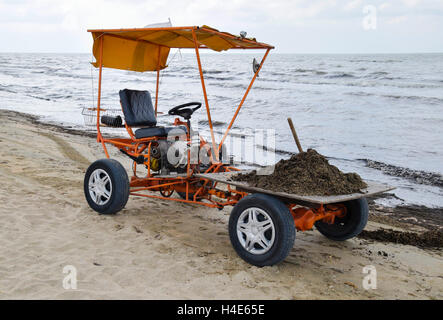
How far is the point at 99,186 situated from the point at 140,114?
1281 millimetres

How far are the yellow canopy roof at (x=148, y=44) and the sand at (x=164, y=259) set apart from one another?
89.1 inches

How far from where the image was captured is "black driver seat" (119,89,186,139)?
6.04m

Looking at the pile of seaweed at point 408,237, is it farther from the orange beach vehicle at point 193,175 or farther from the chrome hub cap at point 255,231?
the chrome hub cap at point 255,231

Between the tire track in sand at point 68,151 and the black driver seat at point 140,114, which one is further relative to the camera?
the tire track in sand at point 68,151

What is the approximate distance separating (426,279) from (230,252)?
2.10 metres

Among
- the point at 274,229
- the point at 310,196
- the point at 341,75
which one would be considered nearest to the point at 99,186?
the point at 274,229

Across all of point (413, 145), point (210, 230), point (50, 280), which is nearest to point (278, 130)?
point (413, 145)

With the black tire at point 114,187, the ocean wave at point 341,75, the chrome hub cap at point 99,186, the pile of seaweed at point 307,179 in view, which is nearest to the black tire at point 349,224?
the pile of seaweed at point 307,179

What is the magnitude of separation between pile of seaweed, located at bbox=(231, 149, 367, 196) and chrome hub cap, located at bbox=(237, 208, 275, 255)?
0.31 m

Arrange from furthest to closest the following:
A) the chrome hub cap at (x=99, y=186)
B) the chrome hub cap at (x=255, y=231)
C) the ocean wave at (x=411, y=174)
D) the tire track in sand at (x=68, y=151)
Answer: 1. the tire track in sand at (x=68, y=151)
2. the ocean wave at (x=411, y=174)
3. the chrome hub cap at (x=99, y=186)
4. the chrome hub cap at (x=255, y=231)

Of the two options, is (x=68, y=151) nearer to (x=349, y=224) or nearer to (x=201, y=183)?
(x=201, y=183)

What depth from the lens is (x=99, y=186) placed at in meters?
5.88

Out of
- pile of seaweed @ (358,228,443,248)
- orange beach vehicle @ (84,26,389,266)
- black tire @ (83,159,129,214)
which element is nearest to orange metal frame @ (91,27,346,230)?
orange beach vehicle @ (84,26,389,266)

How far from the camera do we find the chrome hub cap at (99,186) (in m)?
5.84
